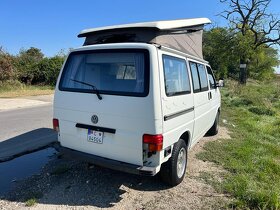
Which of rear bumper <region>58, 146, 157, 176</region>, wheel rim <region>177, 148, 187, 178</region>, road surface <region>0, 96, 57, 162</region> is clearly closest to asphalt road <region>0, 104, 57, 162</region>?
road surface <region>0, 96, 57, 162</region>

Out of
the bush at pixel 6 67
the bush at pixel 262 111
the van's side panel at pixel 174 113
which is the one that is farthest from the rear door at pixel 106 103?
the bush at pixel 6 67

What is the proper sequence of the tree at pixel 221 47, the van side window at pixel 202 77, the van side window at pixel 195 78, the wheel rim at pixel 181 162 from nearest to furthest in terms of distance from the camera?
the wheel rim at pixel 181 162
the van side window at pixel 195 78
the van side window at pixel 202 77
the tree at pixel 221 47

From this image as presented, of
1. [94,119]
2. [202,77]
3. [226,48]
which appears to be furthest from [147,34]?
[226,48]

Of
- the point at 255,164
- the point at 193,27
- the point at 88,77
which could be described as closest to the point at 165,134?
the point at 88,77

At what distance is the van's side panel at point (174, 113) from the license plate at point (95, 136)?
2.96ft

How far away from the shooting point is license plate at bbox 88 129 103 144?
4156 millimetres

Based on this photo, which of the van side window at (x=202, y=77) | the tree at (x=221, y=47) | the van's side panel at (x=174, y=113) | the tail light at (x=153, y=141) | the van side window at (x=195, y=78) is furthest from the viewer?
the tree at (x=221, y=47)

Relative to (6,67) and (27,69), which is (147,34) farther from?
(27,69)

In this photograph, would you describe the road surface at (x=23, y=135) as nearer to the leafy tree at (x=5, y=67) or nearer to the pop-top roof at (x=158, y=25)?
the pop-top roof at (x=158, y=25)

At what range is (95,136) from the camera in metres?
4.20

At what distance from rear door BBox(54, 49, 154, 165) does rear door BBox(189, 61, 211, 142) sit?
5.30 feet

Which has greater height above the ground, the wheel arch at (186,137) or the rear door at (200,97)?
the rear door at (200,97)

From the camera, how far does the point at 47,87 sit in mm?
26062

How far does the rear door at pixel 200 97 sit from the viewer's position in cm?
538
